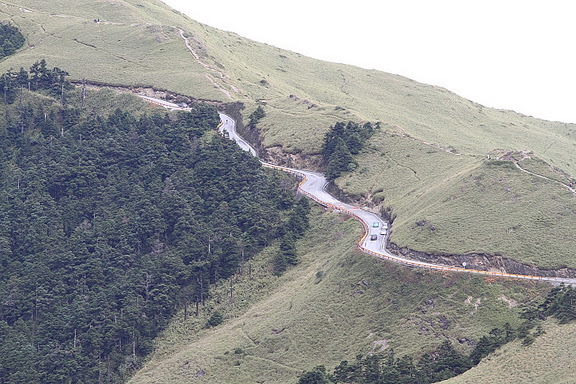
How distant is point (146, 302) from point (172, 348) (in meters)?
8.82

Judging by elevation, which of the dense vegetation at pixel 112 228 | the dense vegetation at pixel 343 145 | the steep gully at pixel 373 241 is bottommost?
the dense vegetation at pixel 112 228

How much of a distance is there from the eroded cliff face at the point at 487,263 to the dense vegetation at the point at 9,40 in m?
121

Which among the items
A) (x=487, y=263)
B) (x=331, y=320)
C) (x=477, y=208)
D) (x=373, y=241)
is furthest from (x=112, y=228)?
(x=487, y=263)

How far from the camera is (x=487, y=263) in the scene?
3423 inches

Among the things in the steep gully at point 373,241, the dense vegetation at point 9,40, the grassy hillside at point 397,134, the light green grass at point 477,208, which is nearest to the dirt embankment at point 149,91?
the grassy hillside at point 397,134

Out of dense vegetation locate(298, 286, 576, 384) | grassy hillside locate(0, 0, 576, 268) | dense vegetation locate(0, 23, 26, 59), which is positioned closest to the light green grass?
grassy hillside locate(0, 0, 576, 268)

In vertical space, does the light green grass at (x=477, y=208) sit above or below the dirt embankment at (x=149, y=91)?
above

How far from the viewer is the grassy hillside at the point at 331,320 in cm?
8081

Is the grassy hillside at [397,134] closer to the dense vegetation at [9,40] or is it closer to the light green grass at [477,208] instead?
the light green grass at [477,208]

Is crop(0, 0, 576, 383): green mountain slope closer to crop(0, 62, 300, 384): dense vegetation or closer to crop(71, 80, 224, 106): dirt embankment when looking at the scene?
crop(0, 62, 300, 384): dense vegetation

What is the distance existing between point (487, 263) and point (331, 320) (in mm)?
17049

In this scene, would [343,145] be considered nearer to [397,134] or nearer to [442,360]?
[397,134]

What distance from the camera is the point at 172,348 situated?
9931cm

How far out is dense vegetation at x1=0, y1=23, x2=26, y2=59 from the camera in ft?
600
